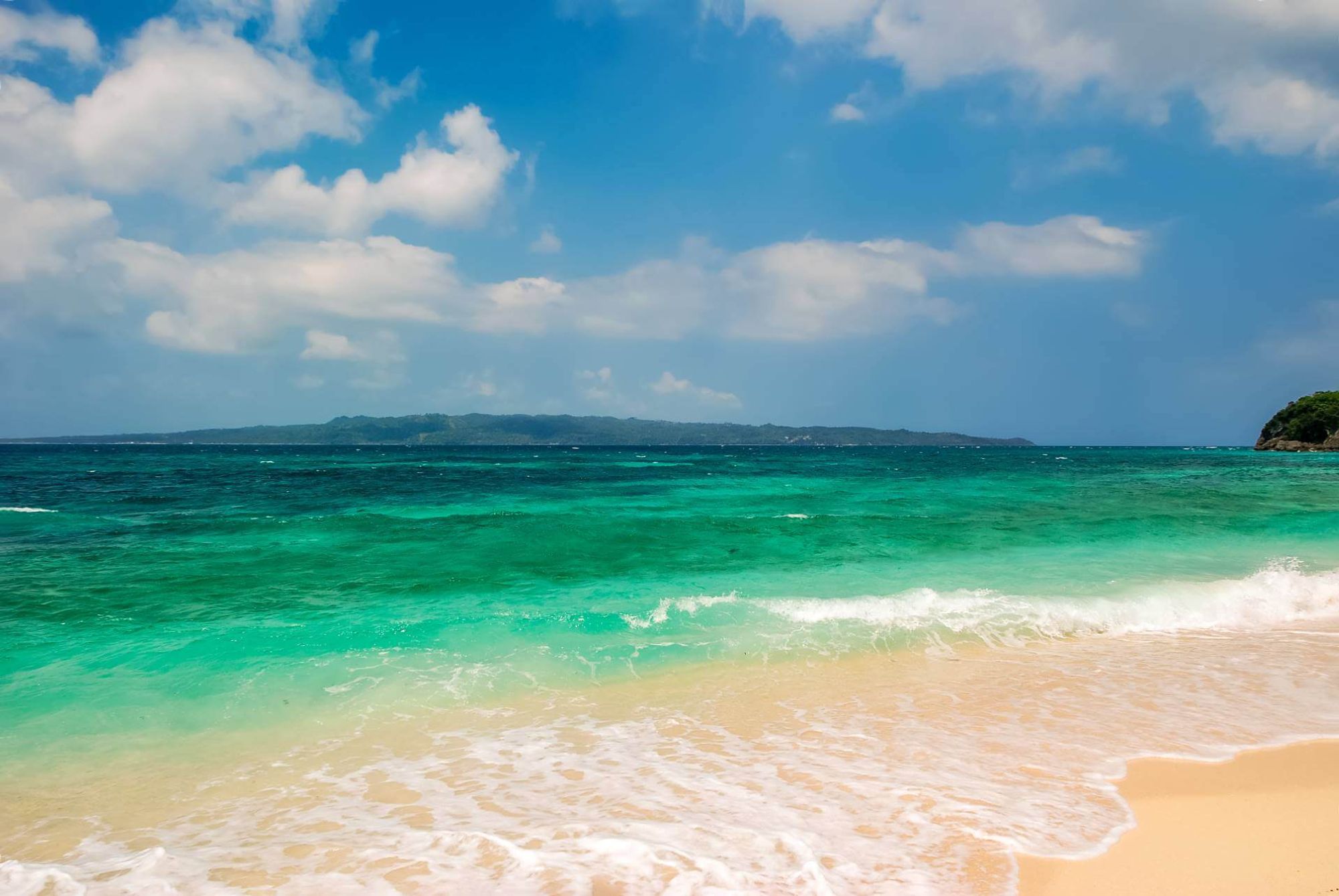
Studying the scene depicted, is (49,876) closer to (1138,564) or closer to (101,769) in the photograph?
(101,769)

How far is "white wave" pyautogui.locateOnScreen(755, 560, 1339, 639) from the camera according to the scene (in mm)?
10406

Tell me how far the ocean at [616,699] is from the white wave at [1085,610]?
8cm

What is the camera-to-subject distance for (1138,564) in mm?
14602

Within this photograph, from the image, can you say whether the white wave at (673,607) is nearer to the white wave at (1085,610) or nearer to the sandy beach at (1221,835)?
the white wave at (1085,610)

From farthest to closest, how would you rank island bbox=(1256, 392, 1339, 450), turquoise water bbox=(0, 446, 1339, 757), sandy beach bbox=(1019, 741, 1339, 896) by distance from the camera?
island bbox=(1256, 392, 1339, 450) < turquoise water bbox=(0, 446, 1339, 757) < sandy beach bbox=(1019, 741, 1339, 896)

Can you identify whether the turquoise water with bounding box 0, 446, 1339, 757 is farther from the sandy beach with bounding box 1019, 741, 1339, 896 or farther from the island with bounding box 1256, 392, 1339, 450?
the island with bounding box 1256, 392, 1339, 450

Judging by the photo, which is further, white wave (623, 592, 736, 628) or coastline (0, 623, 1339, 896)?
white wave (623, 592, 736, 628)

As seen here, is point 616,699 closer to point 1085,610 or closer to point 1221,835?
point 1221,835

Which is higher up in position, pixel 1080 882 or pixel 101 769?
pixel 1080 882

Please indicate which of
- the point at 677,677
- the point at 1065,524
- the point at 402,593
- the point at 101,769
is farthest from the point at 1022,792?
the point at 1065,524

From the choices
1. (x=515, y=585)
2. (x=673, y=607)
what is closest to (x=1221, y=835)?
(x=673, y=607)

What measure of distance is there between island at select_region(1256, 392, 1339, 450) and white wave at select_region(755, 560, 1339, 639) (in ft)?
355

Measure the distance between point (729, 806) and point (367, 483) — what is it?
35.6 meters

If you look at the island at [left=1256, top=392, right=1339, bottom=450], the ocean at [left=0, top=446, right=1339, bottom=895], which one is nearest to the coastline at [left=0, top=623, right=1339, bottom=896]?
the ocean at [left=0, top=446, right=1339, bottom=895]
